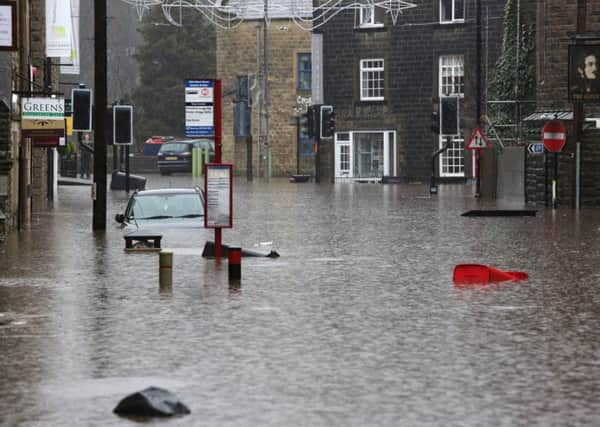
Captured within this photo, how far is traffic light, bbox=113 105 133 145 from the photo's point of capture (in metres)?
52.3

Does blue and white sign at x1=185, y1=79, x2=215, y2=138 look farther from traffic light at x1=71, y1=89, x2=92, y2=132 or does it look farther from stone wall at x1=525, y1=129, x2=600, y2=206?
stone wall at x1=525, y1=129, x2=600, y2=206

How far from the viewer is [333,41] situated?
86312mm

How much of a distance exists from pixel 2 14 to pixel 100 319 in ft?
41.5

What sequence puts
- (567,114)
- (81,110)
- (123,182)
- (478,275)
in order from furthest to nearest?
(123,182), (567,114), (81,110), (478,275)

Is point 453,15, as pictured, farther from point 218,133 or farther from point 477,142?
point 218,133

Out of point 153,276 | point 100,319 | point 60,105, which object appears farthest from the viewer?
point 60,105

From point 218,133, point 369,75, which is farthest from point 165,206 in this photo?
point 369,75

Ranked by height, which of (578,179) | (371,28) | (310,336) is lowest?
(310,336)

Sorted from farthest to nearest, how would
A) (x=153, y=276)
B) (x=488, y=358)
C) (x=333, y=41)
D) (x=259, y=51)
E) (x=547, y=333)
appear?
(x=259, y=51)
(x=333, y=41)
(x=153, y=276)
(x=547, y=333)
(x=488, y=358)

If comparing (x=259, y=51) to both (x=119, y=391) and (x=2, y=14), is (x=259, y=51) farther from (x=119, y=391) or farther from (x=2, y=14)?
(x=119, y=391)

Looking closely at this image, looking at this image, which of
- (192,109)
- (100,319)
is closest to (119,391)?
(100,319)

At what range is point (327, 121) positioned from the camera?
268 feet

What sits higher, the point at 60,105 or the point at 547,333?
the point at 60,105

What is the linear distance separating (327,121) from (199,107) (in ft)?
187
